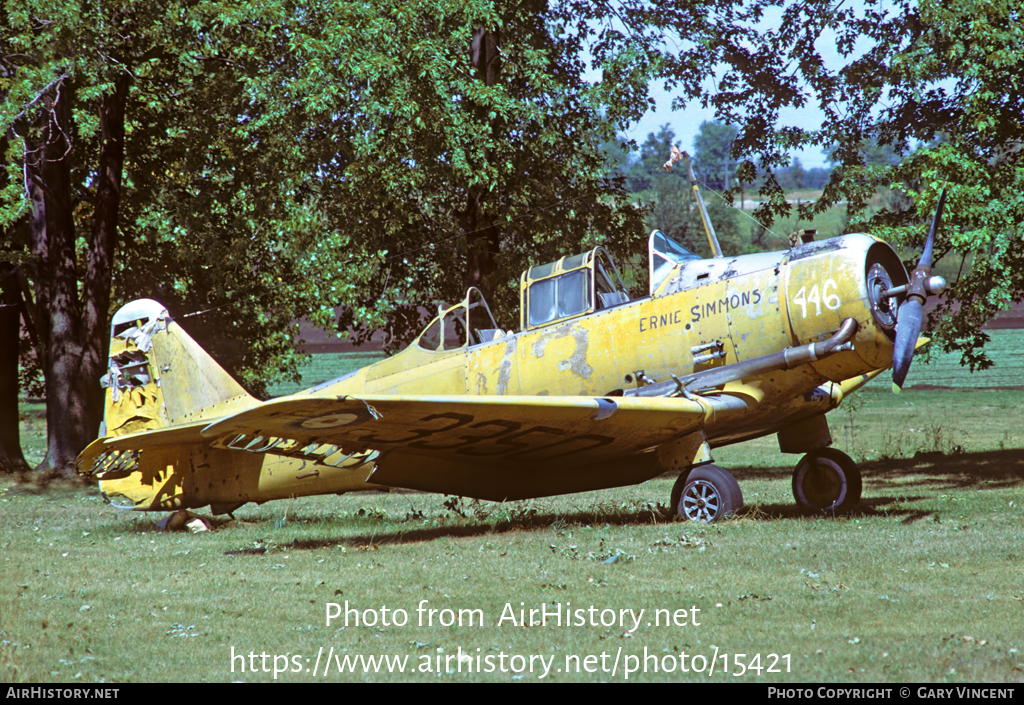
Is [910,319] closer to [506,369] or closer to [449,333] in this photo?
[506,369]

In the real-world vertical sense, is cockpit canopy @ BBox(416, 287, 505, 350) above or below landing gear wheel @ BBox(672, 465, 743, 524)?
above

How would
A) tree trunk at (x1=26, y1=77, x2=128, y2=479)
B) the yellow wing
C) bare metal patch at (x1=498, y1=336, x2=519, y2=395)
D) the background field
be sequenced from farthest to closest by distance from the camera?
tree trunk at (x1=26, y1=77, x2=128, y2=479)
bare metal patch at (x1=498, y1=336, x2=519, y2=395)
the yellow wing
the background field

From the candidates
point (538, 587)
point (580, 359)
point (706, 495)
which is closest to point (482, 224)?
point (580, 359)

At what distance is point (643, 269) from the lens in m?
23.5

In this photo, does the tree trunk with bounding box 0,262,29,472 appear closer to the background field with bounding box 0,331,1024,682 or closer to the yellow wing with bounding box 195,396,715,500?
the background field with bounding box 0,331,1024,682

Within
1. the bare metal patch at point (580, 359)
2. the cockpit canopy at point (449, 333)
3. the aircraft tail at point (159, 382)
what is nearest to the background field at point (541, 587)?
the aircraft tail at point (159, 382)

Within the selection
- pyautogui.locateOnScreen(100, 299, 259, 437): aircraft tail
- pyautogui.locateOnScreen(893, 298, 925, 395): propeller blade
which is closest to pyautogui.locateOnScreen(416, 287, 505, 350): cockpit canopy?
pyautogui.locateOnScreen(100, 299, 259, 437): aircraft tail

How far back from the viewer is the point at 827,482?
11.4m

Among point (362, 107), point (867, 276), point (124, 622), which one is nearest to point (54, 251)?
point (362, 107)

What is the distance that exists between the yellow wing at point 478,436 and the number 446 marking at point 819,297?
4.67 feet

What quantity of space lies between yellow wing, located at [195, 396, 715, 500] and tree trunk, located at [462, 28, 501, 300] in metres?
7.16

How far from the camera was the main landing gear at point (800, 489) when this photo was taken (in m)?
10.3

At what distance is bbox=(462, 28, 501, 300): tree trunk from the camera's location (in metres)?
18.4

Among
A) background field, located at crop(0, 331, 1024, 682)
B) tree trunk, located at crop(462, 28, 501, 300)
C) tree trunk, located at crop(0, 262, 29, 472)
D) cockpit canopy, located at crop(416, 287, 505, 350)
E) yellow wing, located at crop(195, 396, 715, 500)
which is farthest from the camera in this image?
tree trunk, located at crop(0, 262, 29, 472)
